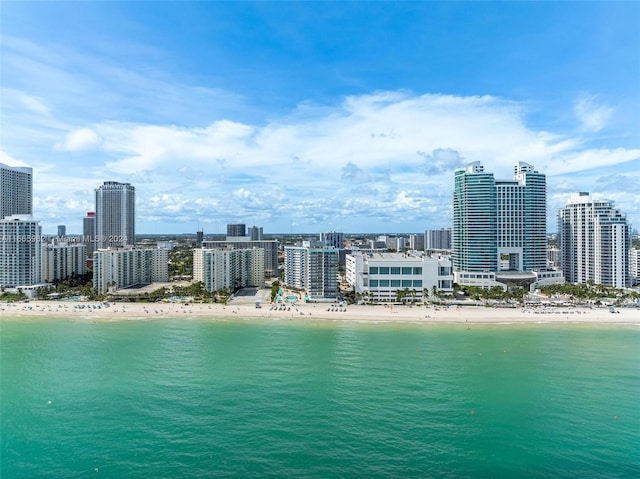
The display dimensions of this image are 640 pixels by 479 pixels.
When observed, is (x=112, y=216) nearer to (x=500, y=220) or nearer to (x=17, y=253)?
(x=17, y=253)

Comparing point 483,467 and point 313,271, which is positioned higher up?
point 313,271

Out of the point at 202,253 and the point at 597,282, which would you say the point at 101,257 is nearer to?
the point at 202,253

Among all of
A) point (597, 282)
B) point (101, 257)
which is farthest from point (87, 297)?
point (597, 282)

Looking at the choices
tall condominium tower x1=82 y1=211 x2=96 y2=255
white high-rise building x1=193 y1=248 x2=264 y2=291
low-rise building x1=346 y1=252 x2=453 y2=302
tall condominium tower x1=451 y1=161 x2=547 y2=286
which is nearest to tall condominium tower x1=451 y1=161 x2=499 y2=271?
tall condominium tower x1=451 y1=161 x2=547 y2=286

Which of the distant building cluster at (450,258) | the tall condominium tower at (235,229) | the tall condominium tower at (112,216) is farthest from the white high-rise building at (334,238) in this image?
the tall condominium tower at (112,216)

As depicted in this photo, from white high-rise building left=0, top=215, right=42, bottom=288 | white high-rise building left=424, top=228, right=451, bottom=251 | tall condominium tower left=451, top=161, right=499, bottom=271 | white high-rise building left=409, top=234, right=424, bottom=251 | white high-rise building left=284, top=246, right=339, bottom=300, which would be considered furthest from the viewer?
white high-rise building left=409, top=234, right=424, bottom=251

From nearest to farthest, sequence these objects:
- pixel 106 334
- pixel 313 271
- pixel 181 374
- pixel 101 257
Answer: pixel 181 374 → pixel 106 334 → pixel 313 271 → pixel 101 257

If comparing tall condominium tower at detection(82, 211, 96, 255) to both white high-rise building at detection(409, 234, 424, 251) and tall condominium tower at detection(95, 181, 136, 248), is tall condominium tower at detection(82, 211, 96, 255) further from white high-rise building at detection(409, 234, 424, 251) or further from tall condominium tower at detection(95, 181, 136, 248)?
white high-rise building at detection(409, 234, 424, 251)

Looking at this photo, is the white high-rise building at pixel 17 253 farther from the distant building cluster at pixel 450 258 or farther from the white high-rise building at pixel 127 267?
the white high-rise building at pixel 127 267
